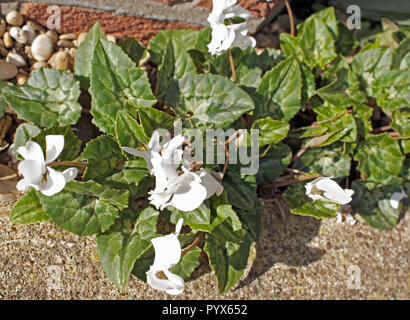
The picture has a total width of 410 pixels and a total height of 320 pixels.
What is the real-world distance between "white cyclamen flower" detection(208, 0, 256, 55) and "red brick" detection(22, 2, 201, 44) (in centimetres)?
62

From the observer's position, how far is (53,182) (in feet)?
3.78

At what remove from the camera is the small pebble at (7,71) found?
1822mm

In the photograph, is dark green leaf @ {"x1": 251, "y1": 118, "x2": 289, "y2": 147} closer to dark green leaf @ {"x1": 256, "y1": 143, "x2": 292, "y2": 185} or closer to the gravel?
dark green leaf @ {"x1": 256, "y1": 143, "x2": 292, "y2": 185}

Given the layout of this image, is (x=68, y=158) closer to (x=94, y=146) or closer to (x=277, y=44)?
(x=94, y=146)

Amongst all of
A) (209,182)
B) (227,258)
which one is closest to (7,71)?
(209,182)

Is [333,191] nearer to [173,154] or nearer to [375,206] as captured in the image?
[173,154]

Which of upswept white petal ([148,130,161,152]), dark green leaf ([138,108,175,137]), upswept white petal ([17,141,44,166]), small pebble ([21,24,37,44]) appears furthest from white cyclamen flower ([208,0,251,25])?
small pebble ([21,24,37,44])

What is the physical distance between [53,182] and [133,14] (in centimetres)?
110

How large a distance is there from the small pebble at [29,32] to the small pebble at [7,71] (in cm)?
16

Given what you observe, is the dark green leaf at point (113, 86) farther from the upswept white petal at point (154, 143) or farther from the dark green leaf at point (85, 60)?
the upswept white petal at point (154, 143)

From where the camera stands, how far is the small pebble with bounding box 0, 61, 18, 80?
71.7 inches

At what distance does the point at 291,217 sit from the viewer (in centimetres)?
187

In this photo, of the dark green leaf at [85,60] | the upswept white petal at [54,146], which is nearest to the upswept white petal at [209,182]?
the upswept white petal at [54,146]

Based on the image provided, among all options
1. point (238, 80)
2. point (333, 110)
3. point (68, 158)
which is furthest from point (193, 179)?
point (333, 110)
